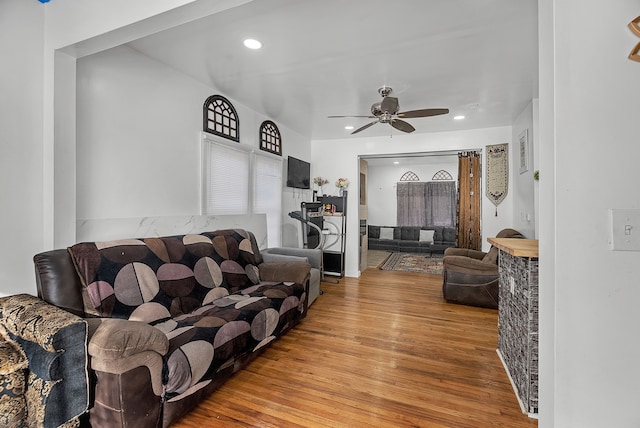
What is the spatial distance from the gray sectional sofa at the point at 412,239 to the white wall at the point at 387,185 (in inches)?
17.9

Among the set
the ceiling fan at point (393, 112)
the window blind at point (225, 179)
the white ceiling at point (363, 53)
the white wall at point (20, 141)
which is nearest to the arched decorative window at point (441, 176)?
the white ceiling at point (363, 53)

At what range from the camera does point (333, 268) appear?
550cm

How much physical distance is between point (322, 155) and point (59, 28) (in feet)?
13.9

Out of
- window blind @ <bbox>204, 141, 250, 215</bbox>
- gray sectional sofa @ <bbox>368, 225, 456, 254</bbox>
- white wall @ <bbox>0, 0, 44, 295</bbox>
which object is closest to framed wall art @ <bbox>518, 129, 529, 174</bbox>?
window blind @ <bbox>204, 141, 250, 215</bbox>

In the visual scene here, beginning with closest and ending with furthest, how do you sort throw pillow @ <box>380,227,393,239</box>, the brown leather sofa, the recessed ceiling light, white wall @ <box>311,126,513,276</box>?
the brown leather sofa < the recessed ceiling light < white wall @ <box>311,126,513,276</box> < throw pillow @ <box>380,227,393,239</box>

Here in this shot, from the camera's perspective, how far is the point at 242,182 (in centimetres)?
399

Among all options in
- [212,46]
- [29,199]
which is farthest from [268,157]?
[29,199]

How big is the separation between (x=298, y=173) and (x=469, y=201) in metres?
3.09

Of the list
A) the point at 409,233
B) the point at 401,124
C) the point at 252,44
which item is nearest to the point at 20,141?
the point at 252,44

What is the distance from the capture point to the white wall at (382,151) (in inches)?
190

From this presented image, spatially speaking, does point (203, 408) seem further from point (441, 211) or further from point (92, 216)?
point (441, 211)

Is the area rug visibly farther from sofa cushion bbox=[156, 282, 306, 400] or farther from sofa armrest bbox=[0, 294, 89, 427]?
sofa armrest bbox=[0, 294, 89, 427]

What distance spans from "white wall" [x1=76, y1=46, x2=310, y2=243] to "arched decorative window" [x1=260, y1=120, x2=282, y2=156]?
111cm

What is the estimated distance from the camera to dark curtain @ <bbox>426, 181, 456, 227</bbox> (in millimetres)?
8422
